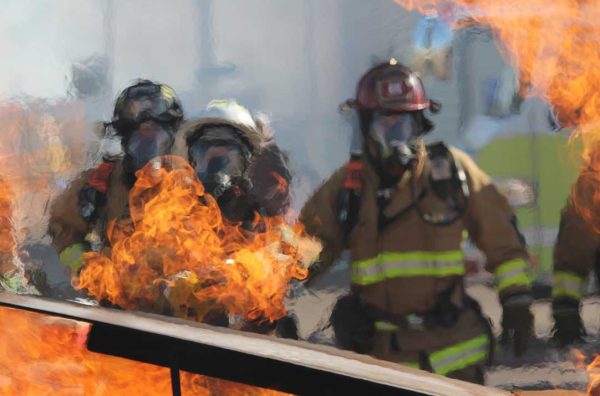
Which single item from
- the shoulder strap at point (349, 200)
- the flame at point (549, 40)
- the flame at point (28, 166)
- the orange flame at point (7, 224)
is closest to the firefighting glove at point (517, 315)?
the shoulder strap at point (349, 200)

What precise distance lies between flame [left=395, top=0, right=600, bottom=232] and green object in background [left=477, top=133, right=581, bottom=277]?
6.8 inches

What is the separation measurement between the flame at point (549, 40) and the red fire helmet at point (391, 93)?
108 centimetres

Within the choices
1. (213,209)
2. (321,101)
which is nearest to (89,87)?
(321,101)

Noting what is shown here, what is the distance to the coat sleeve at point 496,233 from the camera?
9.98ft

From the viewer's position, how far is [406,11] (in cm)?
483

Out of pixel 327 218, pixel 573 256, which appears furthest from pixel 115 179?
pixel 573 256

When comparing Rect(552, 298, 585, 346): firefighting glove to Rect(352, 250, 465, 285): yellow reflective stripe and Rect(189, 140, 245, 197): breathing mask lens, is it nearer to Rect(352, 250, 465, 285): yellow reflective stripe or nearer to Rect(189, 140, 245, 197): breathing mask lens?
Rect(352, 250, 465, 285): yellow reflective stripe

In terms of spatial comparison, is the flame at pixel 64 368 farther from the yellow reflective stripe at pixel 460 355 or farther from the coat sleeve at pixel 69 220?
the yellow reflective stripe at pixel 460 355

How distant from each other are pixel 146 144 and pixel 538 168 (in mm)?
2457

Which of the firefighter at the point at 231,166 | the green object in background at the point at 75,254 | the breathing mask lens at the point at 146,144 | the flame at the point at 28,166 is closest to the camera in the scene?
the firefighter at the point at 231,166

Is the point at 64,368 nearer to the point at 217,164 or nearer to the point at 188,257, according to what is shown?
the point at 188,257

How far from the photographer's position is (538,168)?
497 centimetres

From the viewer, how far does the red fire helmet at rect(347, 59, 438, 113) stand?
11.3ft

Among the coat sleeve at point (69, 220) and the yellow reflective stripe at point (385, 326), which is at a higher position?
the coat sleeve at point (69, 220)
